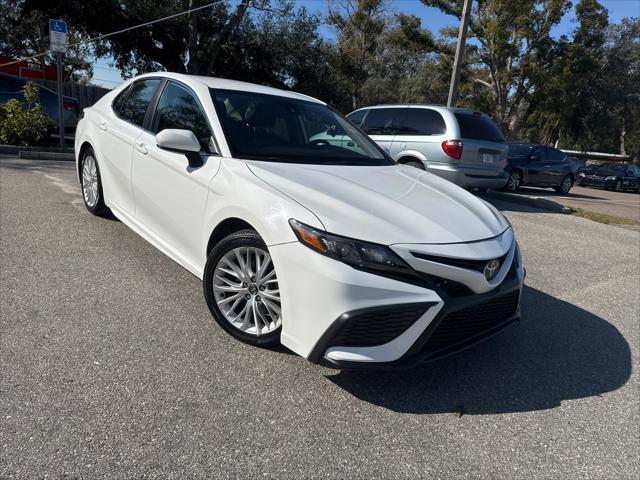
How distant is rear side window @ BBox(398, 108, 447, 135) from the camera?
27.3 ft

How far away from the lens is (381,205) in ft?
9.30

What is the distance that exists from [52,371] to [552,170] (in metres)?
13.9

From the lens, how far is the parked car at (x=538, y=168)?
13367 mm

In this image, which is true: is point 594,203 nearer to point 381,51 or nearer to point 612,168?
point 612,168

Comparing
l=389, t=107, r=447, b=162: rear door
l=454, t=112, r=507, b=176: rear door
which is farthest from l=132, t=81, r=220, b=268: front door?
l=454, t=112, r=507, b=176: rear door

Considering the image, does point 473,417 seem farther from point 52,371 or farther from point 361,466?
point 52,371

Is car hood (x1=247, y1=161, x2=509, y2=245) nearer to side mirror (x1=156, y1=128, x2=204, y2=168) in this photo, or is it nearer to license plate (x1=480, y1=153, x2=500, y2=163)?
side mirror (x1=156, y1=128, x2=204, y2=168)

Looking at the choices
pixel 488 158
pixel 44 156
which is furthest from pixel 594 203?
pixel 44 156

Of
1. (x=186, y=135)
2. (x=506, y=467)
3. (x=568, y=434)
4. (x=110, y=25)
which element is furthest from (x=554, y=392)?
(x=110, y=25)

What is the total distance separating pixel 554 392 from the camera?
292cm

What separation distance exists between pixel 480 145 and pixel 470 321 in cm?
621

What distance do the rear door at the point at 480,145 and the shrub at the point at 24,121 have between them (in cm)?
911

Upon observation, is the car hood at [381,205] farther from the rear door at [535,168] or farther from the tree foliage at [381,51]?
the tree foliage at [381,51]

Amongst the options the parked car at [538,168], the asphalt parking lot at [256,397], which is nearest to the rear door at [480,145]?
the asphalt parking lot at [256,397]
